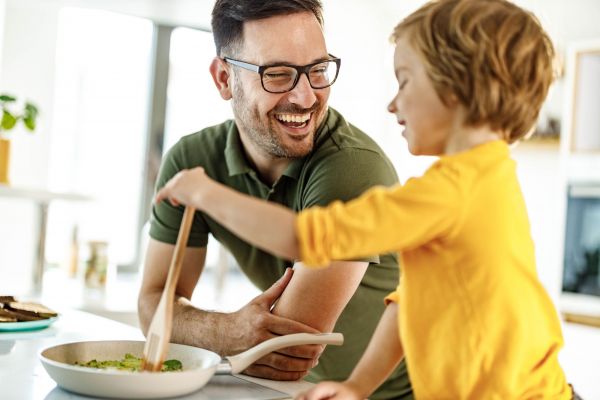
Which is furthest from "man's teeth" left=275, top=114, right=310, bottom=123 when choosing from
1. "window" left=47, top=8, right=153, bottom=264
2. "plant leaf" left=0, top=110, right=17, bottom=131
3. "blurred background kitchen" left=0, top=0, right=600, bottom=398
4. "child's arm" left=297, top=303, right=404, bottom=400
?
"window" left=47, top=8, right=153, bottom=264

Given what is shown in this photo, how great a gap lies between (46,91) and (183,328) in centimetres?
333

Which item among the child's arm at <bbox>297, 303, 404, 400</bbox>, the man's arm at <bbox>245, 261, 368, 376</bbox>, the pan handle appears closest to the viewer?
the child's arm at <bbox>297, 303, 404, 400</bbox>

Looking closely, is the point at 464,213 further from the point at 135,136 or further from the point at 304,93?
the point at 135,136

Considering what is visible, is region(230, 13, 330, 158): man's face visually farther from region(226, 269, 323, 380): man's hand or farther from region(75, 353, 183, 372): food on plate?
region(75, 353, 183, 372): food on plate

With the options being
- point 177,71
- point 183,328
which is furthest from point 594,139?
point 183,328

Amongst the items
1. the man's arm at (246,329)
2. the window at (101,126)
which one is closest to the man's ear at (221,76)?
the man's arm at (246,329)

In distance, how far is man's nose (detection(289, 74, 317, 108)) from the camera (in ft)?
5.51

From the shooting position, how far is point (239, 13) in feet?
5.85

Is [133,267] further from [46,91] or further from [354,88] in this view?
[354,88]

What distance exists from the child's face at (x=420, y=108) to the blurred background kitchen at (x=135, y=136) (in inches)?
108

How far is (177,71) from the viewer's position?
5.30 metres

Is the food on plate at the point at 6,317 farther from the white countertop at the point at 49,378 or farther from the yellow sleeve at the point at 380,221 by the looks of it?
the yellow sleeve at the point at 380,221

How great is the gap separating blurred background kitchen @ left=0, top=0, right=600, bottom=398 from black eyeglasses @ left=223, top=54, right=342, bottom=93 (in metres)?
2.03

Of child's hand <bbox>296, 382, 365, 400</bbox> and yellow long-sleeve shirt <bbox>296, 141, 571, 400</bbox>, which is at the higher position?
yellow long-sleeve shirt <bbox>296, 141, 571, 400</bbox>
